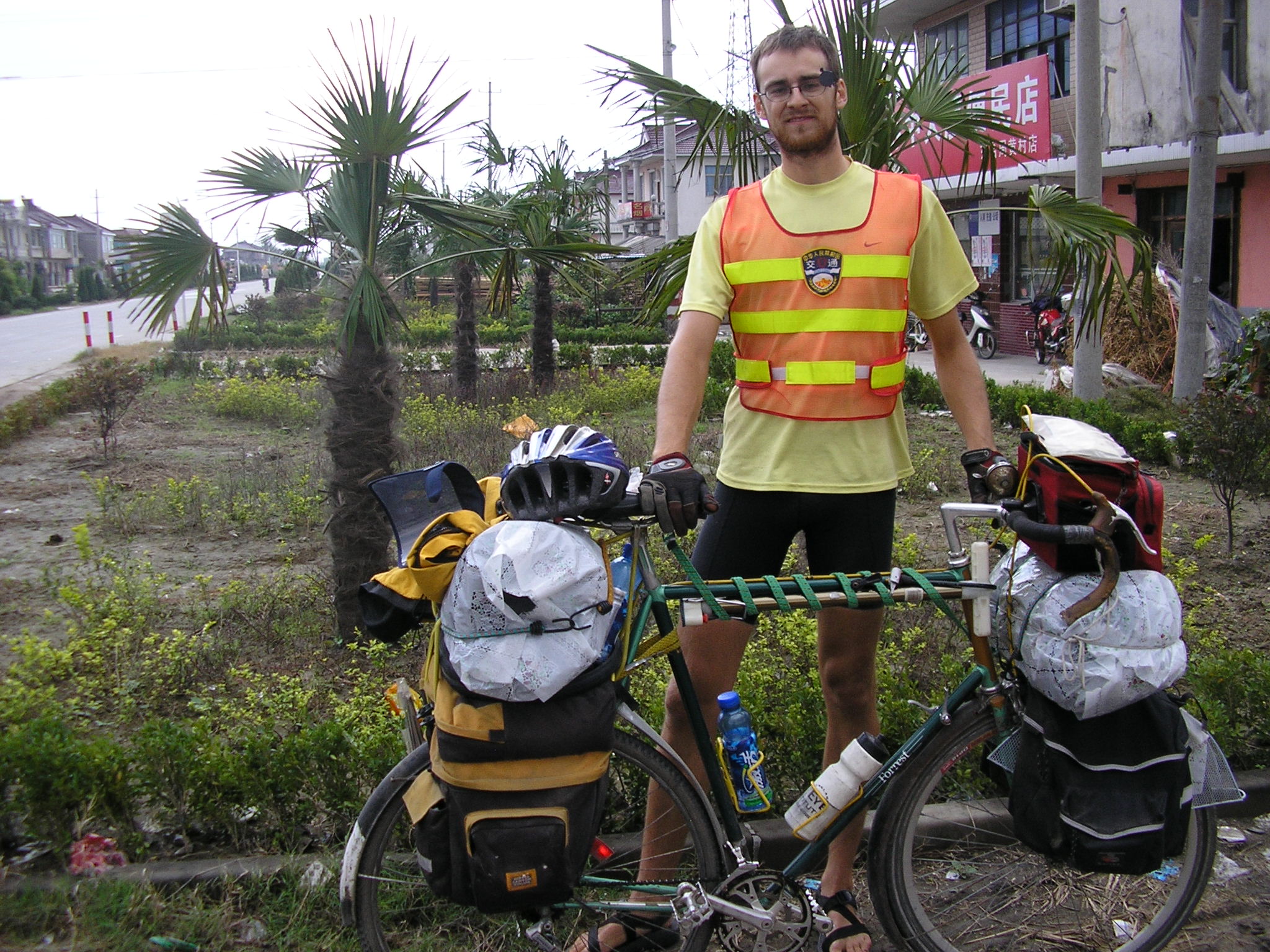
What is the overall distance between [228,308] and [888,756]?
13.0 ft

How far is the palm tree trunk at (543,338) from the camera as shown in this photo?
13.1 meters

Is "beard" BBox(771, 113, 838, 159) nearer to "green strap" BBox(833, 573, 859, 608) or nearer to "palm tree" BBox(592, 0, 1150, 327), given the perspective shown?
"green strap" BBox(833, 573, 859, 608)

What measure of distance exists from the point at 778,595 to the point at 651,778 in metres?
0.55

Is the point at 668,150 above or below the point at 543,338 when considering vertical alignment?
above

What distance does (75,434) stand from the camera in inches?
460

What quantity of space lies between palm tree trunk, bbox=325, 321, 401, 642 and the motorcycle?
1265cm

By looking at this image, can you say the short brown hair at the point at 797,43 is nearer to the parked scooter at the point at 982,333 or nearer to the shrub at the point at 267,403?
the shrub at the point at 267,403

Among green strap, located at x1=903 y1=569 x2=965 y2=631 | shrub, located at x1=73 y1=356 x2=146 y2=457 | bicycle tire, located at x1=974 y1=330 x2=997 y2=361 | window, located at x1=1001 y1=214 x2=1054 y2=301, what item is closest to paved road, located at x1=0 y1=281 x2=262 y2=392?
shrub, located at x1=73 y1=356 x2=146 y2=457

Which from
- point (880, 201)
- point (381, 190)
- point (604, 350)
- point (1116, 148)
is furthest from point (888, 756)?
point (604, 350)

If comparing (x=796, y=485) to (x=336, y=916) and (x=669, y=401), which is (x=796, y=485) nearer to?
(x=669, y=401)

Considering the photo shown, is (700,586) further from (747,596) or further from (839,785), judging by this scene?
(839,785)

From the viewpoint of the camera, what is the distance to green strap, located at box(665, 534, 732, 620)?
2246 millimetres

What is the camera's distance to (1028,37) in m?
18.6

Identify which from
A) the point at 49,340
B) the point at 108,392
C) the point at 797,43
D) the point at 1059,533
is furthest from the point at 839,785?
the point at 49,340
